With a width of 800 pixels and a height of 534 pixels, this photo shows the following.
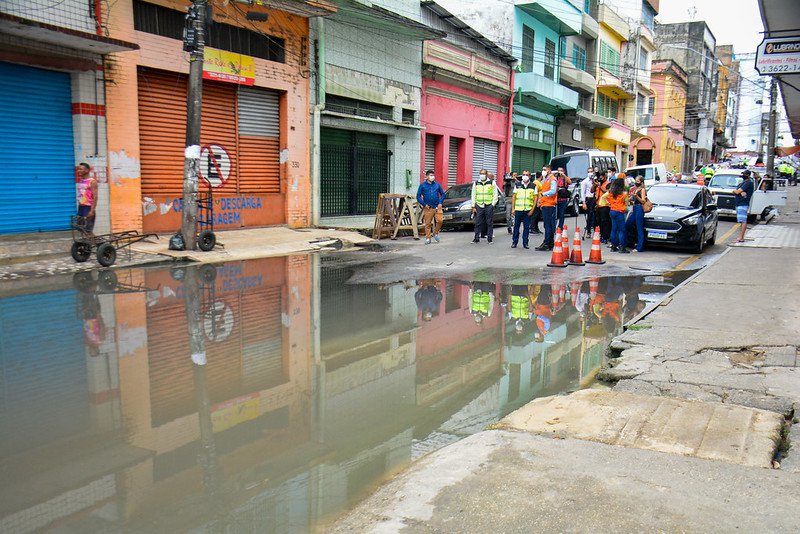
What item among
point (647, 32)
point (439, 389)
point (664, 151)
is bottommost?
point (439, 389)

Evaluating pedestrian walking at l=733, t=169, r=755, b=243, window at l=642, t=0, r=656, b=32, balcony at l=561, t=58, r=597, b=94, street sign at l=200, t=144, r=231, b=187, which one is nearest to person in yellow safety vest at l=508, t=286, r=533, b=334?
pedestrian walking at l=733, t=169, r=755, b=243

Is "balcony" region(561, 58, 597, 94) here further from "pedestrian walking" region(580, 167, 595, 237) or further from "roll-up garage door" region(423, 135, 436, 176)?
"pedestrian walking" region(580, 167, 595, 237)

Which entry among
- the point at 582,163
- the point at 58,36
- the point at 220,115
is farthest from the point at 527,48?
the point at 58,36

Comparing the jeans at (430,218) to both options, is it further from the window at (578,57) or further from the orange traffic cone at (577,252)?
the window at (578,57)

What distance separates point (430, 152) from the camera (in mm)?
26000

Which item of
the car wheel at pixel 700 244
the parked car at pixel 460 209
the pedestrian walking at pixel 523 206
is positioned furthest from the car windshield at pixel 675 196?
the parked car at pixel 460 209

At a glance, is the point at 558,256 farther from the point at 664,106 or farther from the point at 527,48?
the point at 664,106

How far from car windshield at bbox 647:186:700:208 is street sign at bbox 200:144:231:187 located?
10.8m

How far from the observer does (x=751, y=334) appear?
6.95 m

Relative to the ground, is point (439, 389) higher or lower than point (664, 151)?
lower

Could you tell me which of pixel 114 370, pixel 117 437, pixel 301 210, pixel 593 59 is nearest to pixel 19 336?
pixel 114 370

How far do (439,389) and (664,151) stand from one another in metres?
58.3

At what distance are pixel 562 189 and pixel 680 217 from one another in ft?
8.96

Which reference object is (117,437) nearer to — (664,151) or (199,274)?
(199,274)
